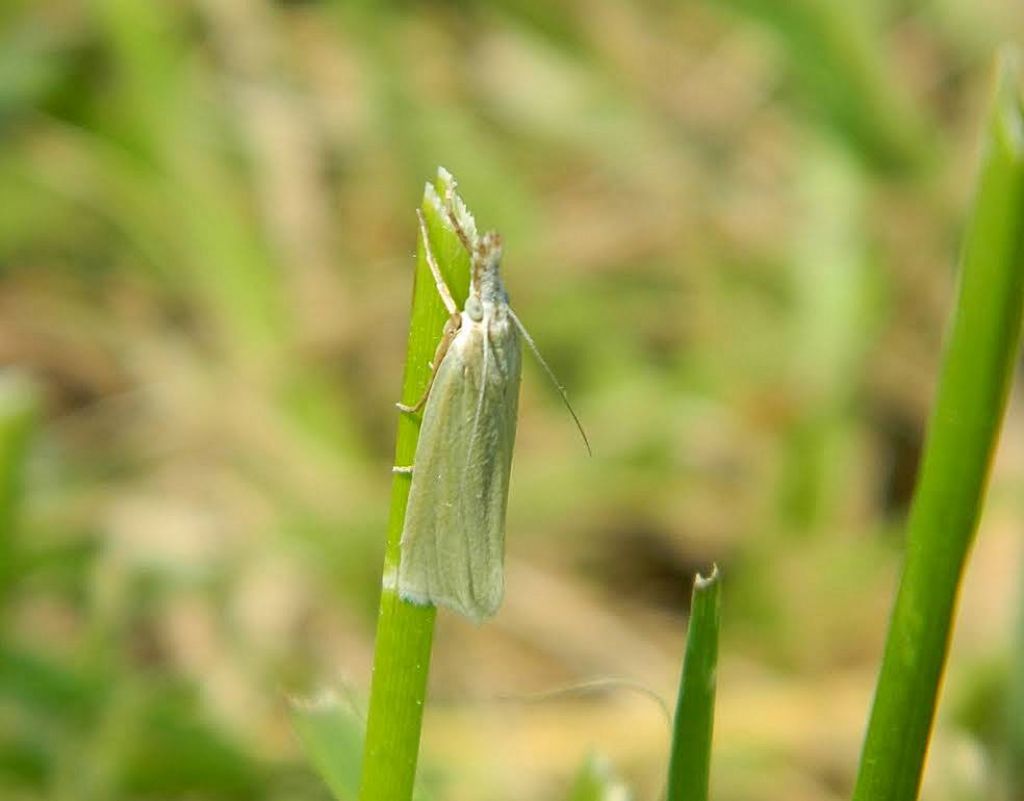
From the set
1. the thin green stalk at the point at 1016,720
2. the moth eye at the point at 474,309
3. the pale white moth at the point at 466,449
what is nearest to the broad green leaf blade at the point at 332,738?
the pale white moth at the point at 466,449

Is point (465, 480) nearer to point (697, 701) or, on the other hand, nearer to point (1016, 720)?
point (697, 701)

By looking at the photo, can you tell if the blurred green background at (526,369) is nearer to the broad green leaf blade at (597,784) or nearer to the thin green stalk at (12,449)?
the thin green stalk at (12,449)

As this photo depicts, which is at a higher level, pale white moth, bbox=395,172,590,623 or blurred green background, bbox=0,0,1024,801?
blurred green background, bbox=0,0,1024,801

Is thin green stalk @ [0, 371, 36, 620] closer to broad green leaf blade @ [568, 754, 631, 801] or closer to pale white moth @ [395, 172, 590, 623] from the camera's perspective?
pale white moth @ [395, 172, 590, 623]

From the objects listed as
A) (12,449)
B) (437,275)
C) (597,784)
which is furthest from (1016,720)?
(437,275)

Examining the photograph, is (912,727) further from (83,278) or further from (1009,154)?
(83,278)

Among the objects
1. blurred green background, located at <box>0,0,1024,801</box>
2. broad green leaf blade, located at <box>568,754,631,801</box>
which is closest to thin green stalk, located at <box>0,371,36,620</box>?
blurred green background, located at <box>0,0,1024,801</box>

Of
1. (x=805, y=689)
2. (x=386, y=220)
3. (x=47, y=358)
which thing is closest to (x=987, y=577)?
(x=805, y=689)
